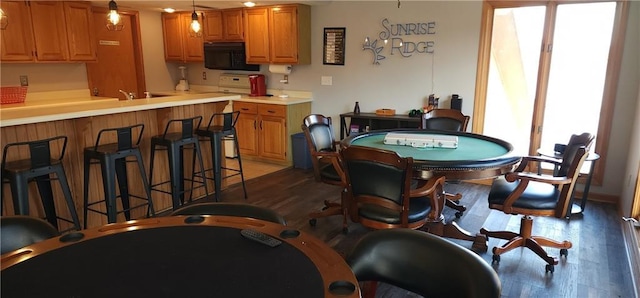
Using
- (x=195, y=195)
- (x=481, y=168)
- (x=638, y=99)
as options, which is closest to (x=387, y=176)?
(x=481, y=168)

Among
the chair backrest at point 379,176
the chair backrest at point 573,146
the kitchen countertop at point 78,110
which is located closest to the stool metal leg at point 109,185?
the kitchen countertop at point 78,110

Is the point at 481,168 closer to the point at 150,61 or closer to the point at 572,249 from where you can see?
the point at 572,249

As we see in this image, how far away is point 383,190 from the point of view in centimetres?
262

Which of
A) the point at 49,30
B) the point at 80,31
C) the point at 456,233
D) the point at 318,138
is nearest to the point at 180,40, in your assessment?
the point at 80,31

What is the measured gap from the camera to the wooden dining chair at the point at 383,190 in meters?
2.52

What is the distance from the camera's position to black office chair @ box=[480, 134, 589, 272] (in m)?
2.72

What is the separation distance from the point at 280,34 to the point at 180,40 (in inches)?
80.3

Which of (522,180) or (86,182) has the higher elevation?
(522,180)

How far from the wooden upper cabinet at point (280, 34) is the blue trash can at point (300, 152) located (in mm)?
1057

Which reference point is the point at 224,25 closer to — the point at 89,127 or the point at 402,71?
the point at 402,71

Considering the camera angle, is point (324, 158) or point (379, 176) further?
point (324, 158)

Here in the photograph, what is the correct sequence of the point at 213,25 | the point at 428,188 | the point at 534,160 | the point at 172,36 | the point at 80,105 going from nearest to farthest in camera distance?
the point at 428,188
the point at 534,160
the point at 80,105
the point at 213,25
the point at 172,36

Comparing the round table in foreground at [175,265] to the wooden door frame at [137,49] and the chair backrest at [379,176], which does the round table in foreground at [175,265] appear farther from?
the wooden door frame at [137,49]

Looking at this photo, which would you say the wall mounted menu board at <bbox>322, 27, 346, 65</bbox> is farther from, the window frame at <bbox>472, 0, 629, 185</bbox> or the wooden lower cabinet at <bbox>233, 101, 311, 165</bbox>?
the window frame at <bbox>472, 0, 629, 185</bbox>
